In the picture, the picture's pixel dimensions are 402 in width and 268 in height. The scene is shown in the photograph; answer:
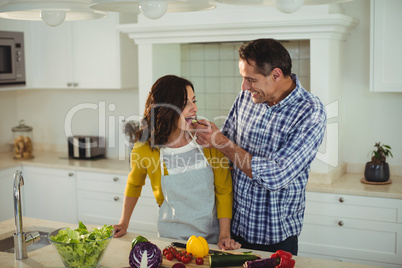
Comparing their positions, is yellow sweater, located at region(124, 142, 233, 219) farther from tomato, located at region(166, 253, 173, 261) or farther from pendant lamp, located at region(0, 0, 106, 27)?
pendant lamp, located at region(0, 0, 106, 27)

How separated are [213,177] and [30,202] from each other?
2.53 meters

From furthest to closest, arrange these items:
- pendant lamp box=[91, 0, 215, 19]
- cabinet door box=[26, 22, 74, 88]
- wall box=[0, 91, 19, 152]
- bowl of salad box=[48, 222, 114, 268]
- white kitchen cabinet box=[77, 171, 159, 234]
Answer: wall box=[0, 91, 19, 152] → cabinet door box=[26, 22, 74, 88] → white kitchen cabinet box=[77, 171, 159, 234] → bowl of salad box=[48, 222, 114, 268] → pendant lamp box=[91, 0, 215, 19]

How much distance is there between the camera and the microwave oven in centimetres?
394

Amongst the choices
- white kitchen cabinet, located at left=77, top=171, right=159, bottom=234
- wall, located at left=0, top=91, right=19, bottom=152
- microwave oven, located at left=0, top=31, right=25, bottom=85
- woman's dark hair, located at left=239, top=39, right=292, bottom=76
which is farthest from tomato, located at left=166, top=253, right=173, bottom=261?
wall, located at left=0, top=91, right=19, bottom=152

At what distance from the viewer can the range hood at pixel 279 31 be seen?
3.07m

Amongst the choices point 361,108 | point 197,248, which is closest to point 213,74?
point 361,108

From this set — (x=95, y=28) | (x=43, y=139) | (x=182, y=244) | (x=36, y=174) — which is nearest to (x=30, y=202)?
(x=36, y=174)

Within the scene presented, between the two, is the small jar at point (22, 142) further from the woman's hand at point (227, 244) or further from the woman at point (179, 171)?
the woman's hand at point (227, 244)

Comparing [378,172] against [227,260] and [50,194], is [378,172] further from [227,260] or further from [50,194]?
[50,194]

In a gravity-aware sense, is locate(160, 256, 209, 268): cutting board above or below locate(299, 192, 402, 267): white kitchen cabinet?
above

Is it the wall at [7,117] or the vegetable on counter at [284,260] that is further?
the wall at [7,117]

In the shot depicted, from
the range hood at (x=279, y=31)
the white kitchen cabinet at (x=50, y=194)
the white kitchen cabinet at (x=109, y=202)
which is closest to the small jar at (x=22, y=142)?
the white kitchen cabinet at (x=50, y=194)

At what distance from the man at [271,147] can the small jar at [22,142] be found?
2.62 meters

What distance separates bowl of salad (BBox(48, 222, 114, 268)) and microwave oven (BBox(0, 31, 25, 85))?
2.54 m
